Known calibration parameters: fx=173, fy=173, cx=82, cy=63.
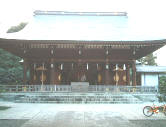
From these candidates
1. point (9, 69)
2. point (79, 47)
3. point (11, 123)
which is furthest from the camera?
point (9, 69)

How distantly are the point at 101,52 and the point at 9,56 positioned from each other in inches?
643

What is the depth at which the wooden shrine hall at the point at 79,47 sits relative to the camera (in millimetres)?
15320

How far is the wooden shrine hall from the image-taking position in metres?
15.3

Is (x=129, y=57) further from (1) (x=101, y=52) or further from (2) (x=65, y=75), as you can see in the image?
(2) (x=65, y=75)

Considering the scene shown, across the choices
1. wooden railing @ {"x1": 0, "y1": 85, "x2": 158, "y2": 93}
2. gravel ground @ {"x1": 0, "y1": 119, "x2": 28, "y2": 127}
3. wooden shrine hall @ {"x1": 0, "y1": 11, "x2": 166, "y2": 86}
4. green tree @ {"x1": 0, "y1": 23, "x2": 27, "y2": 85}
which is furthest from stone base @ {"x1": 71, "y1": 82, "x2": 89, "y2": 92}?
green tree @ {"x1": 0, "y1": 23, "x2": 27, "y2": 85}

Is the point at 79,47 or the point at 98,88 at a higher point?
the point at 79,47

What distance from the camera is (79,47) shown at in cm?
1636

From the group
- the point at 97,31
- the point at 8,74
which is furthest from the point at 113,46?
the point at 8,74

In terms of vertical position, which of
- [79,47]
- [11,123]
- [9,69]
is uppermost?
[79,47]

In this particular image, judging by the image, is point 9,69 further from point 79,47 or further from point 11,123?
point 11,123

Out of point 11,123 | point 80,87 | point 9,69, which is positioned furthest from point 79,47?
point 9,69

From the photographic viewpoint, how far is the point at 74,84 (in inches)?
636

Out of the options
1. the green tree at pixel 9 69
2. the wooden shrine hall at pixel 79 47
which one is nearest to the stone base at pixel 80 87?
the wooden shrine hall at pixel 79 47

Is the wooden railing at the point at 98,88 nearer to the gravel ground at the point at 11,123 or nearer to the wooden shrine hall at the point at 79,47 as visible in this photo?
the wooden shrine hall at the point at 79,47
